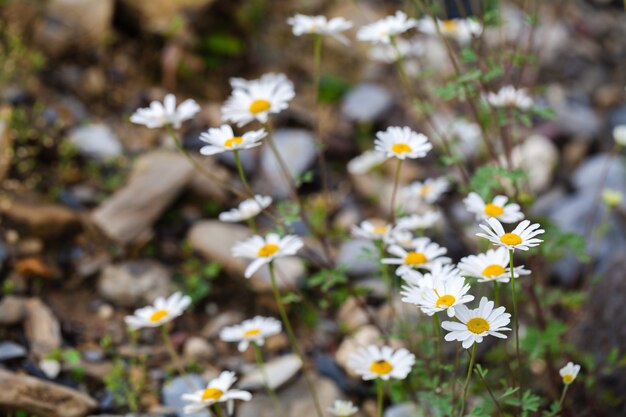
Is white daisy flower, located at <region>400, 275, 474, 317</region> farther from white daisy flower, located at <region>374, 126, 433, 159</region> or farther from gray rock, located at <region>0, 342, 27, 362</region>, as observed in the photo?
gray rock, located at <region>0, 342, 27, 362</region>

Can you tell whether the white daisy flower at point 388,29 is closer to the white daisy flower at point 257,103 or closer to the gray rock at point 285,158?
the white daisy flower at point 257,103

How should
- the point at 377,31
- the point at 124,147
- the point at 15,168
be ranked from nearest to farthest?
the point at 377,31 < the point at 15,168 < the point at 124,147

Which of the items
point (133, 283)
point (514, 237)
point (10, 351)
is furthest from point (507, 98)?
point (10, 351)

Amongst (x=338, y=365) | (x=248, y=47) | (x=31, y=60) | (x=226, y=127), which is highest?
(x=226, y=127)

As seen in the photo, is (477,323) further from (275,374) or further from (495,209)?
(275,374)

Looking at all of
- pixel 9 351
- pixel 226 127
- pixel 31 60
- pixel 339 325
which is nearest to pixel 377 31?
pixel 226 127

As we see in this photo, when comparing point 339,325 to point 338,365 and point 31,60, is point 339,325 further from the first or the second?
point 31,60

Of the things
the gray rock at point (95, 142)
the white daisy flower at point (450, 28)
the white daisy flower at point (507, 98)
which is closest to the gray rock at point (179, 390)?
the gray rock at point (95, 142)
